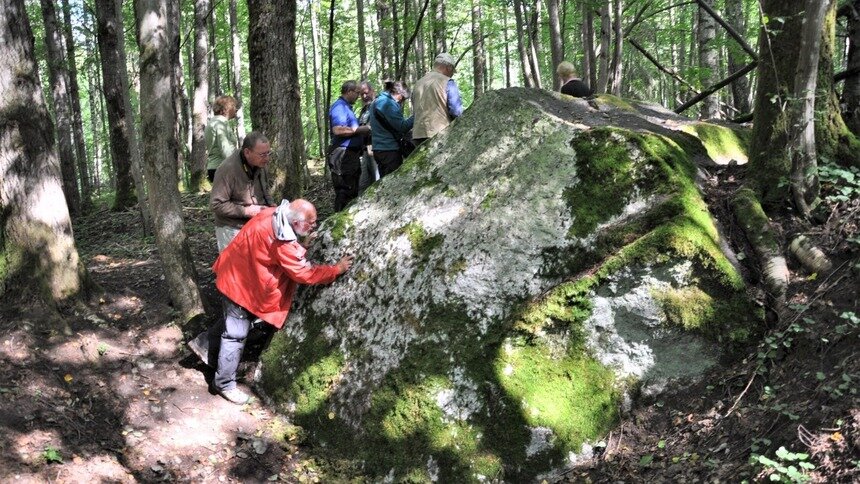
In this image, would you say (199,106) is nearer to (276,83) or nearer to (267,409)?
(276,83)

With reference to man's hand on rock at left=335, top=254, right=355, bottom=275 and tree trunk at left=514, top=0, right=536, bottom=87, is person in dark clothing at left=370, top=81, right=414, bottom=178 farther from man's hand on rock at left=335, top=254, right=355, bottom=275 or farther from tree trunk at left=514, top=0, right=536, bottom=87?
tree trunk at left=514, top=0, right=536, bottom=87

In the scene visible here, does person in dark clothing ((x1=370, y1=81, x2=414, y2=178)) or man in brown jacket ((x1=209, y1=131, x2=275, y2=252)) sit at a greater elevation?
person in dark clothing ((x1=370, y1=81, x2=414, y2=178))

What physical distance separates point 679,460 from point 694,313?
3.66 ft

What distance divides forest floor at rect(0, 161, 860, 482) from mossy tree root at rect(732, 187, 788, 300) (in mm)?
104

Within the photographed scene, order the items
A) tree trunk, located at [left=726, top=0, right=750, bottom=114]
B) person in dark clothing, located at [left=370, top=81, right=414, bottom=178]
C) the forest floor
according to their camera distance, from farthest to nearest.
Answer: tree trunk, located at [left=726, top=0, right=750, bottom=114], person in dark clothing, located at [left=370, top=81, right=414, bottom=178], the forest floor

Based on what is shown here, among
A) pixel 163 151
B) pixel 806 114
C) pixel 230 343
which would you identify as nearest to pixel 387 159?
pixel 163 151

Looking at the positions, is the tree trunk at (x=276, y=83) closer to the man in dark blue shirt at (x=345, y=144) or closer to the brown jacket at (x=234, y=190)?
the man in dark blue shirt at (x=345, y=144)

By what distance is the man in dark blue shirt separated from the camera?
286 inches

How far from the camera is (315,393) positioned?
5.24 meters

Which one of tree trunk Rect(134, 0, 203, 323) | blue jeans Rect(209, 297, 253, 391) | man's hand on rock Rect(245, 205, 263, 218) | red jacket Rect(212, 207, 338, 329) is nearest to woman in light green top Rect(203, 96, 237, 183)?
tree trunk Rect(134, 0, 203, 323)

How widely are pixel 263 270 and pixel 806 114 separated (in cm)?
467

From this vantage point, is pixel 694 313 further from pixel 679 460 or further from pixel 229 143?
pixel 229 143

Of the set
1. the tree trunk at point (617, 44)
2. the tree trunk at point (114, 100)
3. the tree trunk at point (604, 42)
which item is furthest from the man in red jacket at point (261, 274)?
the tree trunk at point (114, 100)

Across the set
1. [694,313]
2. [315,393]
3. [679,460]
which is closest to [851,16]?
[694,313]
